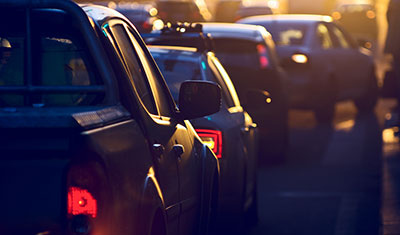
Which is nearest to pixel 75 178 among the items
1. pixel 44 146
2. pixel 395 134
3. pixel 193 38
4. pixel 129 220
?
pixel 44 146

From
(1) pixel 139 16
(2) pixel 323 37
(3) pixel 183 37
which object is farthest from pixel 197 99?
(1) pixel 139 16

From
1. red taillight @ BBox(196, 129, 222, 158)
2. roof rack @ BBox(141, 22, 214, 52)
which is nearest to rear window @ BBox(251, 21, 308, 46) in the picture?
roof rack @ BBox(141, 22, 214, 52)

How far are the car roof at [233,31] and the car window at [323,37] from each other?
4.86 m

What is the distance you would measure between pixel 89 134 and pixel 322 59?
561 inches

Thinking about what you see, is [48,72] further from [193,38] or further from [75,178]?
[193,38]

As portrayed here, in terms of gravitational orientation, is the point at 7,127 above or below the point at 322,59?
above

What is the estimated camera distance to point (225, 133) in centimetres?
817

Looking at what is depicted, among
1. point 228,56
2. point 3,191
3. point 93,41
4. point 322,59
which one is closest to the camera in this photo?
Result: point 3,191

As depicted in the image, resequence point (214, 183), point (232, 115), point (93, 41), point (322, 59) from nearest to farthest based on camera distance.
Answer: point (93, 41) < point (214, 183) < point (232, 115) < point (322, 59)

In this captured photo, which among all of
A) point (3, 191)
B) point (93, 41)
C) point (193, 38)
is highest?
point (93, 41)

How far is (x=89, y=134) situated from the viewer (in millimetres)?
3582

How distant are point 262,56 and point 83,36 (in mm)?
8608

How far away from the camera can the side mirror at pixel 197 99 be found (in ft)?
17.5

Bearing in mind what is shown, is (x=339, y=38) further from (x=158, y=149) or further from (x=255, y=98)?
(x=158, y=149)
